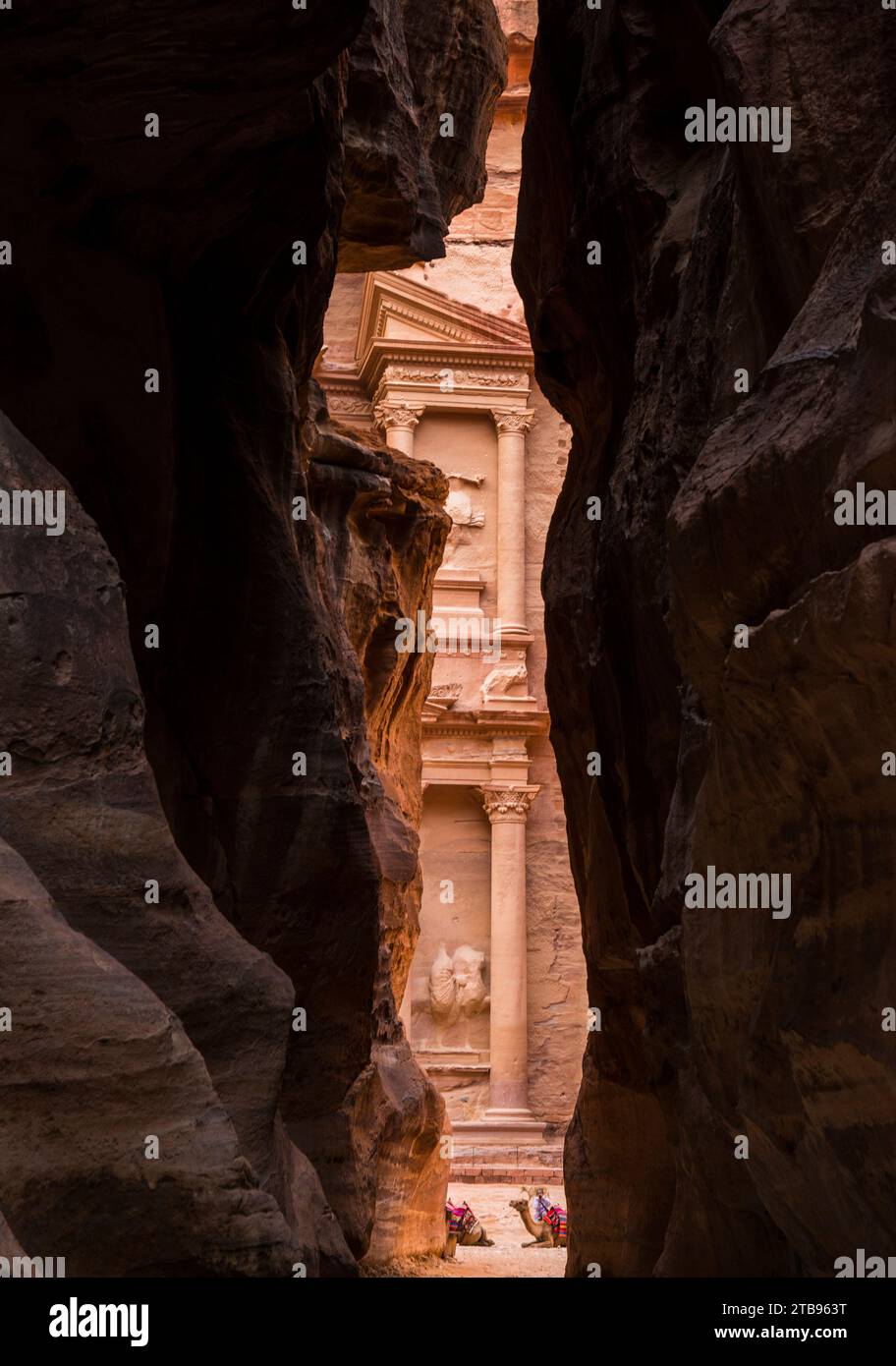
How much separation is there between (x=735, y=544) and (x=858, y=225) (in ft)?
4.50

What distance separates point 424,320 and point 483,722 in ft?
22.9

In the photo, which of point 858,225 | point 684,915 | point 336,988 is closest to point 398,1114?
point 336,988

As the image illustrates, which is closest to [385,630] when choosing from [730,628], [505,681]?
[505,681]

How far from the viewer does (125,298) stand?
9055mm

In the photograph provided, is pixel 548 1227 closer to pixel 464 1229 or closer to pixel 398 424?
pixel 464 1229

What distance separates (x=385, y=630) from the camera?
59.0ft

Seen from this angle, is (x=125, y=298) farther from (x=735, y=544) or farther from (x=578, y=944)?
(x=578, y=944)

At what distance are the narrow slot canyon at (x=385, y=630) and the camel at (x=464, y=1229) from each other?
487mm

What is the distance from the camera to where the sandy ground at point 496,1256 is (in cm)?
1650

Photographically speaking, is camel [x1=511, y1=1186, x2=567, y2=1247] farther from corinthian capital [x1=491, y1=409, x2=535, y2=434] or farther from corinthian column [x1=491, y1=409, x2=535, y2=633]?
corinthian capital [x1=491, y1=409, x2=535, y2=434]

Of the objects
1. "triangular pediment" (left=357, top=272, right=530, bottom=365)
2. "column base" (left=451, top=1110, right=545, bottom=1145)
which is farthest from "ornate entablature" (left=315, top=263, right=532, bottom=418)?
"column base" (left=451, top=1110, right=545, bottom=1145)

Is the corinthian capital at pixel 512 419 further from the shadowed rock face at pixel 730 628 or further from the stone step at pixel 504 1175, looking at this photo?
the shadowed rock face at pixel 730 628

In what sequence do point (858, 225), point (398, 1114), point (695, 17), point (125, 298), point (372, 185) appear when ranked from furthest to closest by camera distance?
point (398, 1114) → point (372, 185) → point (695, 17) → point (125, 298) → point (858, 225)

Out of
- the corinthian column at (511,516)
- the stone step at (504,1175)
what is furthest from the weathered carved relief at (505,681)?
the stone step at (504,1175)
